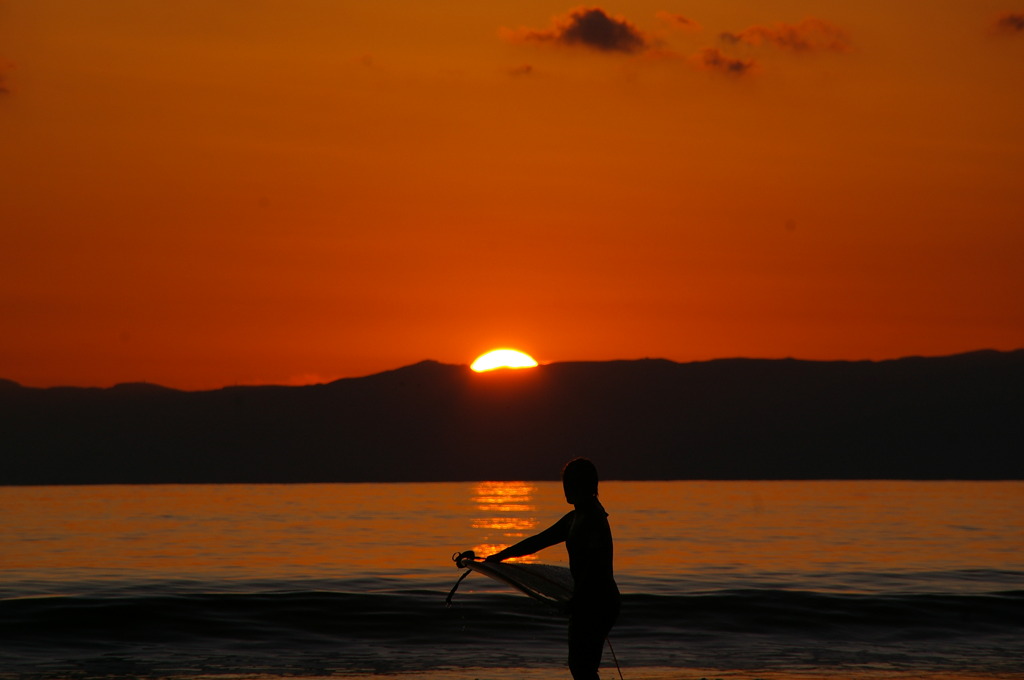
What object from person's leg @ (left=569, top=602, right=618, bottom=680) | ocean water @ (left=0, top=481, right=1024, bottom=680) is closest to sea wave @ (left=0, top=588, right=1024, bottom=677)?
ocean water @ (left=0, top=481, right=1024, bottom=680)

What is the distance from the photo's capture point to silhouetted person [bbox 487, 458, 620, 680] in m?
12.9

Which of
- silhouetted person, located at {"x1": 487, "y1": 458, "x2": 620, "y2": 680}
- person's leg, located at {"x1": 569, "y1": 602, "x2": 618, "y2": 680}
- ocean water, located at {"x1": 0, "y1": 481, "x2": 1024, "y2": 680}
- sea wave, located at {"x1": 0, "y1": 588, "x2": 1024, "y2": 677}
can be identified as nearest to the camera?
silhouetted person, located at {"x1": 487, "y1": 458, "x2": 620, "y2": 680}

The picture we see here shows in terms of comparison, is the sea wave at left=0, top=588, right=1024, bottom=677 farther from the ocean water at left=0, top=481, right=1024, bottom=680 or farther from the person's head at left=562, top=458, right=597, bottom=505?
the person's head at left=562, top=458, right=597, bottom=505

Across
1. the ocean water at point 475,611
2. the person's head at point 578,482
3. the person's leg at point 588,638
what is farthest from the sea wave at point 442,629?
the person's head at point 578,482

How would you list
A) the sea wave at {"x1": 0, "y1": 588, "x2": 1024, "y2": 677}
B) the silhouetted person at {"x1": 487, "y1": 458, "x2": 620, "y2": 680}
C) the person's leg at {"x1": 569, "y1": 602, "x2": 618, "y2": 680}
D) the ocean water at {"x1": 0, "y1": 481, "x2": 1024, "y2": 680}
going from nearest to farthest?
the silhouetted person at {"x1": 487, "y1": 458, "x2": 620, "y2": 680} < the person's leg at {"x1": 569, "y1": 602, "x2": 618, "y2": 680} < the ocean water at {"x1": 0, "y1": 481, "x2": 1024, "y2": 680} < the sea wave at {"x1": 0, "y1": 588, "x2": 1024, "y2": 677}

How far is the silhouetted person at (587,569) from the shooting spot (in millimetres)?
12867

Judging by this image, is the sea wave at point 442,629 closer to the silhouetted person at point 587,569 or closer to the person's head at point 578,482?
the silhouetted person at point 587,569

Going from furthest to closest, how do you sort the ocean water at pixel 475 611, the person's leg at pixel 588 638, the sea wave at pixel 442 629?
Answer: 1. the sea wave at pixel 442 629
2. the ocean water at pixel 475 611
3. the person's leg at pixel 588 638

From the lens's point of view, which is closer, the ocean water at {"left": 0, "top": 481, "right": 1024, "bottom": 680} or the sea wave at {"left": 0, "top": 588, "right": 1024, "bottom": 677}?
the ocean water at {"left": 0, "top": 481, "right": 1024, "bottom": 680}

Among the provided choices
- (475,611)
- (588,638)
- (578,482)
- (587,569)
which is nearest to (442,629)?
(475,611)

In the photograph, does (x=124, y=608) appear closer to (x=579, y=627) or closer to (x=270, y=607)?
(x=270, y=607)

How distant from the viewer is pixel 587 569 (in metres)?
12.9

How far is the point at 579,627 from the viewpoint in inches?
512

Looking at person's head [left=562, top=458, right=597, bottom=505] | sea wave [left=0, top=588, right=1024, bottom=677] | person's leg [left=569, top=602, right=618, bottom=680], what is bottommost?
sea wave [left=0, top=588, right=1024, bottom=677]
